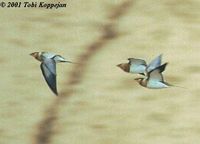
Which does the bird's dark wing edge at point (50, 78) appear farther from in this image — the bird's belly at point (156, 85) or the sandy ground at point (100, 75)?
the bird's belly at point (156, 85)

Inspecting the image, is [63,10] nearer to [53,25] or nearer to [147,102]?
[53,25]

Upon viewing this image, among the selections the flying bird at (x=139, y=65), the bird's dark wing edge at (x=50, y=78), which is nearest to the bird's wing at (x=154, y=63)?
the flying bird at (x=139, y=65)

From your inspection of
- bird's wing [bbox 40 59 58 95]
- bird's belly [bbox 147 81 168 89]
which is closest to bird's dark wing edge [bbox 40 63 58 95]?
bird's wing [bbox 40 59 58 95]

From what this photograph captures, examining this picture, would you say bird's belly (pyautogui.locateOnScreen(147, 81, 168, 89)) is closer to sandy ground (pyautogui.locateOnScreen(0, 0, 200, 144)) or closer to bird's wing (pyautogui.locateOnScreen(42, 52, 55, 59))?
sandy ground (pyautogui.locateOnScreen(0, 0, 200, 144))

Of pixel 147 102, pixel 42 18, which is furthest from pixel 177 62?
pixel 42 18

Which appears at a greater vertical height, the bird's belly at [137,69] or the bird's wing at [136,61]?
the bird's wing at [136,61]

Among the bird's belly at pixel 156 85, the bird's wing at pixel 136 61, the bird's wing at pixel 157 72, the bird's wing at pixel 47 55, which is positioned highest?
the bird's wing at pixel 47 55

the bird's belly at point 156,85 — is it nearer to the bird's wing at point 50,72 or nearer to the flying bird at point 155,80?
the flying bird at point 155,80
